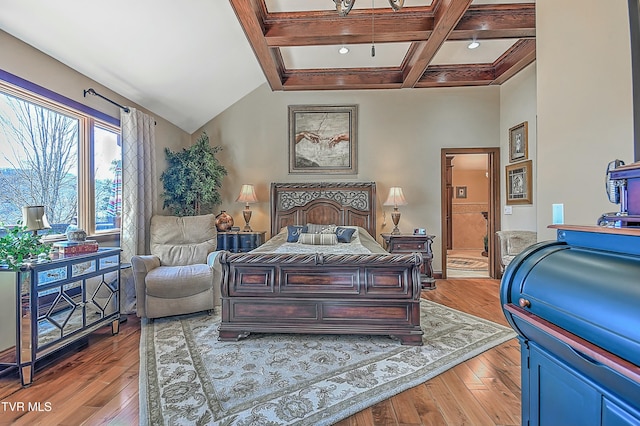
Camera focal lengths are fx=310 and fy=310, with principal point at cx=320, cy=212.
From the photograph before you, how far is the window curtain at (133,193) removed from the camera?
3477 mm

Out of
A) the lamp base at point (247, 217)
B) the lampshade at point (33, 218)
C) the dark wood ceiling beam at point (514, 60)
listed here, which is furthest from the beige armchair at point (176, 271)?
the dark wood ceiling beam at point (514, 60)

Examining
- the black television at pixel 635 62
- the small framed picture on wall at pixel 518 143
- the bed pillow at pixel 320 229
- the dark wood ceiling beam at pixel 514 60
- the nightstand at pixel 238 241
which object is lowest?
the nightstand at pixel 238 241

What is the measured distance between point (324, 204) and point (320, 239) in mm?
1134

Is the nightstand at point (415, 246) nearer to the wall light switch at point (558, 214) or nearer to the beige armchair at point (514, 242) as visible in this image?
the beige armchair at point (514, 242)

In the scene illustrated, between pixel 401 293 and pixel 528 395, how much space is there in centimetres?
144

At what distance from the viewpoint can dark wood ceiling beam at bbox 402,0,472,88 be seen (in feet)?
9.47

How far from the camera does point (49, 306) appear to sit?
225cm

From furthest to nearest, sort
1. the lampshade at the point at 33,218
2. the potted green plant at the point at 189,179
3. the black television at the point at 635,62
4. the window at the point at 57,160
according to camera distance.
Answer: the potted green plant at the point at 189,179
the window at the point at 57,160
the lampshade at the point at 33,218
the black television at the point at 635,62

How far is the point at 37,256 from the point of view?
227cm

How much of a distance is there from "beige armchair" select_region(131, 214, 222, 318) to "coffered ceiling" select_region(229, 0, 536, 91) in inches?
94.4

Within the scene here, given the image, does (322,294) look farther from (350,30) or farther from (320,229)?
(350,30)

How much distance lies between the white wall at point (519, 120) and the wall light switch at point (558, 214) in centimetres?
300

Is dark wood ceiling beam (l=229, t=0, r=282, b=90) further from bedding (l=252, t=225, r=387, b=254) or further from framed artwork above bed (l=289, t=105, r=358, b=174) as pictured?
bedding (l=252, t=225, r=387, b=254)

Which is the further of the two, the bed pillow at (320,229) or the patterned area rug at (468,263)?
the patterned area rug at (468,263)
